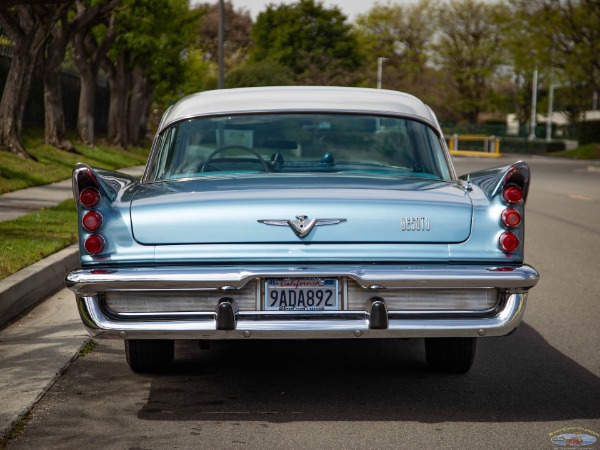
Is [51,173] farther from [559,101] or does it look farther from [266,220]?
[559,101]

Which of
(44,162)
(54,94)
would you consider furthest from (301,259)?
(54,94)

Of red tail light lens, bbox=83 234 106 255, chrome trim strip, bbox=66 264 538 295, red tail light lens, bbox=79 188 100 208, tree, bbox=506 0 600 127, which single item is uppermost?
tree, bbox=506 0 600 127

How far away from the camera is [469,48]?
85625 mm

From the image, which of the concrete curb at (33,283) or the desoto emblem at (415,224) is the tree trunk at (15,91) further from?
the desoto emblem at (415,224)

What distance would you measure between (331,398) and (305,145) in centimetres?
163

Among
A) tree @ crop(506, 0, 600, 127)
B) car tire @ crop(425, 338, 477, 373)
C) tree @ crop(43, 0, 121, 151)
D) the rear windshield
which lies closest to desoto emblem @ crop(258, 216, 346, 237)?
the rear windshield

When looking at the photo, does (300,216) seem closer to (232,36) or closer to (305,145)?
(305,145)

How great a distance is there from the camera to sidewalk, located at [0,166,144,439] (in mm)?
5570

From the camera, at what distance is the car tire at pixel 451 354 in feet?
19.6

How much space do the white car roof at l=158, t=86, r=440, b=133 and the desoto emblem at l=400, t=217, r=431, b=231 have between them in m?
1.33

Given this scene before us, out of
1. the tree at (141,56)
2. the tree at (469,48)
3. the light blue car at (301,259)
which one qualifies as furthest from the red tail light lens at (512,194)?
the tree at (469,48)

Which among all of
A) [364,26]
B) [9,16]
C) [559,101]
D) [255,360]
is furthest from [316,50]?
[255,360]

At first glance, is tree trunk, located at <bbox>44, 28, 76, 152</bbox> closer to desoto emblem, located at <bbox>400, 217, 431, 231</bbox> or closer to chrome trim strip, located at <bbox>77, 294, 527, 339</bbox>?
chrome trim strip, located at <bbox>77, 294, 527, 339</bbox>

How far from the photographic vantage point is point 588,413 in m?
5.27
